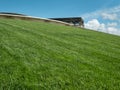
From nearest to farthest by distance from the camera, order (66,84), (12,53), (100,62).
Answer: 1. (66,84)
2. (12,53)
3. (100,62)

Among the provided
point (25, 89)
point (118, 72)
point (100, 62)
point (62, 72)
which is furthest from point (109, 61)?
point (25, 89)

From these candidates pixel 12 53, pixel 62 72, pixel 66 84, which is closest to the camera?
pixel 66 84

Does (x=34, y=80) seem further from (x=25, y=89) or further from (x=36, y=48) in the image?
(x=36, y=48)

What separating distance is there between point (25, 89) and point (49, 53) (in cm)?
256

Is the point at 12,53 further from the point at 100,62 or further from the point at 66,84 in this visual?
the point at 100,62

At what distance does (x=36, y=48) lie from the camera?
666 centimetres

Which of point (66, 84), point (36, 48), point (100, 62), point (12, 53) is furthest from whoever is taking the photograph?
point (36, 48)

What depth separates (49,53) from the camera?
Result: 625 centimetres

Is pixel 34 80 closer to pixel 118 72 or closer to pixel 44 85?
pixel 44 85

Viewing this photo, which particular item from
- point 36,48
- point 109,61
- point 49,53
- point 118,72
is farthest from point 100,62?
point 36,48

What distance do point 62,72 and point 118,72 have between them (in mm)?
1609

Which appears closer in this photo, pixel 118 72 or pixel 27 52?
pixel 118 72

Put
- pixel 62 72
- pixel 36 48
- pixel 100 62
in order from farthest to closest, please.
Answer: pixel 36 48
pixel 100 62
pixel 62 72

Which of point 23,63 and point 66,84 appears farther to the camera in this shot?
point 23,63
